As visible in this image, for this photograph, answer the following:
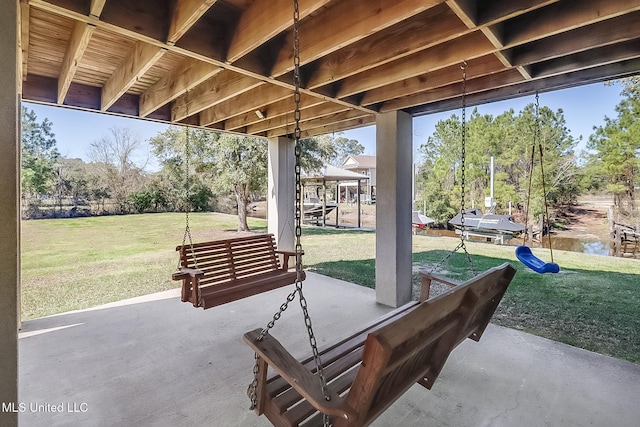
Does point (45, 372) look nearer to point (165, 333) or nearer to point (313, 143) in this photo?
point (165, 333)

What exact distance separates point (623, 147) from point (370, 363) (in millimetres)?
10595

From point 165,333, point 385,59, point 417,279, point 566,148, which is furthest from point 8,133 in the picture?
point 566,148

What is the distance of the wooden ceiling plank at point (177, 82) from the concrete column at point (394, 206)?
2.29 meters

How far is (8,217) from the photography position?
1131 millimetres

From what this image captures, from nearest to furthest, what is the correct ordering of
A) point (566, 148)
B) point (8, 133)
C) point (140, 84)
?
point (8, 133), point (140, 84), point (566, 148)

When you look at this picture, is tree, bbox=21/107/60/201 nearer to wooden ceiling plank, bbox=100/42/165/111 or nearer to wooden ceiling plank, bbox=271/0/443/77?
wooden ceiling plank, bbox=100/42/165/111

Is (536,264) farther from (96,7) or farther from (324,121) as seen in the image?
(96,7)

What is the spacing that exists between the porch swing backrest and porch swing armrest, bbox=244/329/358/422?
1.57 metres

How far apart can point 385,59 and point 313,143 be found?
8789 mm

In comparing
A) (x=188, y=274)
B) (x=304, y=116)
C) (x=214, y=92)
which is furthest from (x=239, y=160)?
(x=188, y=274)

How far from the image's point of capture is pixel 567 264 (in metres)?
6.32

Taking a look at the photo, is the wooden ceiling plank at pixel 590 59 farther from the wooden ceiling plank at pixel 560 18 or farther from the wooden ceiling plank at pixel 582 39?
the wooden ceiling plank at pixel 560 18

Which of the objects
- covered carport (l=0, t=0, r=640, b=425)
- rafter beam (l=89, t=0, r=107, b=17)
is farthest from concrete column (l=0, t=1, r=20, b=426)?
rafter beam (l=89, t=0, r=107, b=17)

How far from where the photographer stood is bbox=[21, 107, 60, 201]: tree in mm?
8664
